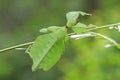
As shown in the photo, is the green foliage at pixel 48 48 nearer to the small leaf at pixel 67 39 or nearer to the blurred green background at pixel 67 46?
the small leaf at pixel 67 39

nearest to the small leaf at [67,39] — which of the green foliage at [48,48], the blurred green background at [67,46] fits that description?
the green foliage at [48,48]

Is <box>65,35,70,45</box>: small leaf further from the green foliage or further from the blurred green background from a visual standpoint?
the blurred green background

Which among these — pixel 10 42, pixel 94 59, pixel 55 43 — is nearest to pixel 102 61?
pixel 94 59

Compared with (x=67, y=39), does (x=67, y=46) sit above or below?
below

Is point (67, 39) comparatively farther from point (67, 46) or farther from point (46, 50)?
point (67, 46)

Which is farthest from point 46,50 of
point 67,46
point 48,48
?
point 67,46

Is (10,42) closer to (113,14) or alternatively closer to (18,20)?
(18,20)
